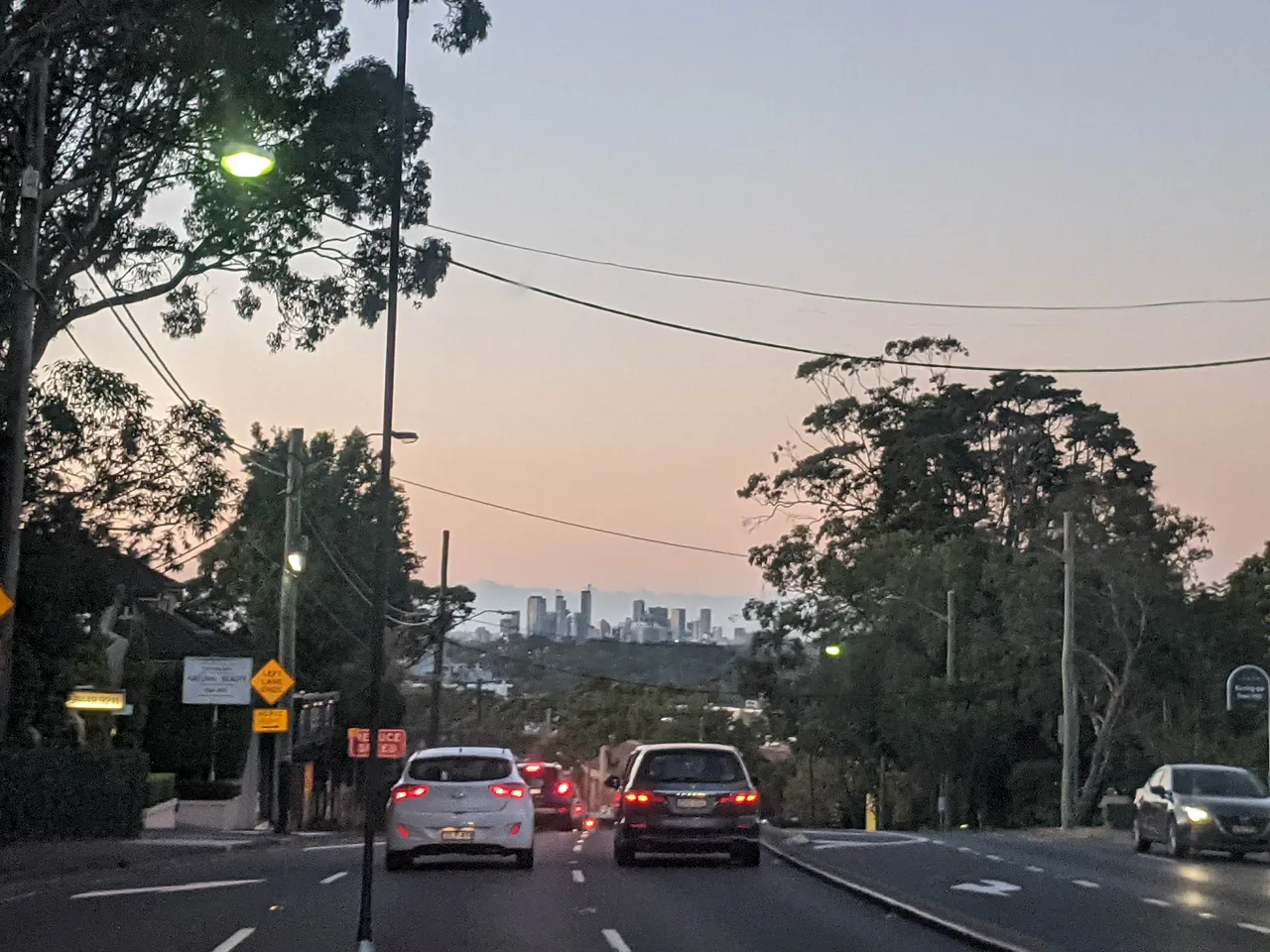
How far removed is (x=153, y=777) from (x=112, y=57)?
21802 mm

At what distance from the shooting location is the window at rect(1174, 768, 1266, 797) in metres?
27.0

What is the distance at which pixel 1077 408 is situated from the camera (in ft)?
208

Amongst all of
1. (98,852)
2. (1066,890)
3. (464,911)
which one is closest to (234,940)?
(464,911)

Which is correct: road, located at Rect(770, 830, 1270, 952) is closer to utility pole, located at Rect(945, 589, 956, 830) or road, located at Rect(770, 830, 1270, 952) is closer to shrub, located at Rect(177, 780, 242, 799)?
shrub, located at Rect(177, 780, 242, 799)

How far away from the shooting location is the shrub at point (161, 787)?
39219mm

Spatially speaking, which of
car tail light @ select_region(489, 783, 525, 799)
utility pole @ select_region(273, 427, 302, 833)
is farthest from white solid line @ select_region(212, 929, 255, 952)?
utility pole @ select_region(273, 427, 302, 833)

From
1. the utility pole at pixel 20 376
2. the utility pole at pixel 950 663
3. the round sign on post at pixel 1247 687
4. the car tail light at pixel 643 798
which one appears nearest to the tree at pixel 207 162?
the utility pole at pixel 20 376

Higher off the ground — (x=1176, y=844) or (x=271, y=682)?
(x=271, y=682)

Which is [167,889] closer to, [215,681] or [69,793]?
[69,793]

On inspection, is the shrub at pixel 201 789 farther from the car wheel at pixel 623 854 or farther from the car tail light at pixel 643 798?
the car tail light at pixel 643 798

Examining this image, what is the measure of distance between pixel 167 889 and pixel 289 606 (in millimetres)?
15474

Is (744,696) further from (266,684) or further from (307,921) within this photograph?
(307,921)

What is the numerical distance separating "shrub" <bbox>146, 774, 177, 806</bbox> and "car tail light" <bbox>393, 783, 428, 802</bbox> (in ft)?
62.0

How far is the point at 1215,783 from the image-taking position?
89.6 ft
